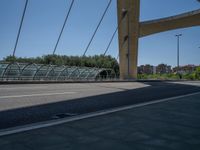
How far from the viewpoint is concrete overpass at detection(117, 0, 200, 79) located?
32.0m

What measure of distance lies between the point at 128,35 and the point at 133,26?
1.34m

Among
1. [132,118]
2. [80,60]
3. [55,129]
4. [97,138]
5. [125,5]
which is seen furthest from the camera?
[80,60]

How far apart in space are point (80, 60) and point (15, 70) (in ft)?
174

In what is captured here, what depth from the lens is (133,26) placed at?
1315 inches

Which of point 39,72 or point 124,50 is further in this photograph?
point 124,50

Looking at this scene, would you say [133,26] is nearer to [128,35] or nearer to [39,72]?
[128,35]

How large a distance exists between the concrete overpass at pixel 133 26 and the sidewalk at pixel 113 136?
27.9m

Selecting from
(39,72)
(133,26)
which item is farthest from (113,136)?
(133,26)

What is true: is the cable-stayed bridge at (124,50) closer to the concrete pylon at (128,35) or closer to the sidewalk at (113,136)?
the concrete pylon at (128,35)

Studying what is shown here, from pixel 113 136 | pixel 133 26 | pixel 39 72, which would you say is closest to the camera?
pixel 113 136

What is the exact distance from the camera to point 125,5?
31.5 metres

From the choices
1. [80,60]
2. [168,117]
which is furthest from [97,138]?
[80,60]

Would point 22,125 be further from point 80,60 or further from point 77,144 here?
point 80,60

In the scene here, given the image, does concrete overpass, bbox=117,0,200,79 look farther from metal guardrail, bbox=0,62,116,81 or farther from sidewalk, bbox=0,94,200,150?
sidewalk, bbox=0,94,200,150
